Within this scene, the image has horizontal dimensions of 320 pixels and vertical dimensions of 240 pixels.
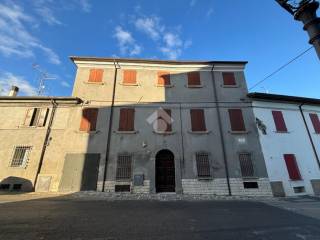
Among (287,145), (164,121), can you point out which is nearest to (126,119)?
(164,121)

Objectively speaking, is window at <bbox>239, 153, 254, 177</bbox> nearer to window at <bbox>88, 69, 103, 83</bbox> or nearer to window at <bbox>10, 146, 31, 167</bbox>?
window at <bbox>88, 69, 103, 83</bbox>

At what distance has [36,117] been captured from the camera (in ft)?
47.3

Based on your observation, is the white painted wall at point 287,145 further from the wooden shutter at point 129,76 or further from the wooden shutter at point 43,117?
the wooden shutter at point 43,117

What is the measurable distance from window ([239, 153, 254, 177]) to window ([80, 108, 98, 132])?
1106cm

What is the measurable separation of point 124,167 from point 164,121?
448cm

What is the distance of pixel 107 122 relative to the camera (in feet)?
46.9

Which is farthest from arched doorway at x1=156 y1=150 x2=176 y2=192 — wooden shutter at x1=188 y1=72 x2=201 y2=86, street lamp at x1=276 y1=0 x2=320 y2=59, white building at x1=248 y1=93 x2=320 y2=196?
street lamp at x1=276 y1=0 x2=320 y2=59

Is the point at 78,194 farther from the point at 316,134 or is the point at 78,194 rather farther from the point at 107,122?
the point at 316,134

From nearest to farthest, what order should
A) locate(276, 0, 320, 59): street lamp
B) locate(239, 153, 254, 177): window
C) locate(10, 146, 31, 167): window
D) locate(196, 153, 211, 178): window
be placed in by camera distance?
locate(276, 0, 320, 59): street lamp, locate(10, 146, 31, 167): window, locate(196, 153, 211, 178): window, locate(239, 153, 254, 177): window

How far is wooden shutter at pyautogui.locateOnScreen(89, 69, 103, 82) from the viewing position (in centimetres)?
1569

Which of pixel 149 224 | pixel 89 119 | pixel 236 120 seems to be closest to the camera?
pixel 149 224

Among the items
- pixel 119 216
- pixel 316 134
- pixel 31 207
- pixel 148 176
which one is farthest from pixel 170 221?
pixel 316 134

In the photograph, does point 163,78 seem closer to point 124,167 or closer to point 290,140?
point 124,167

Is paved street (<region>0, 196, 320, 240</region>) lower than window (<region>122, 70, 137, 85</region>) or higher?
lower
